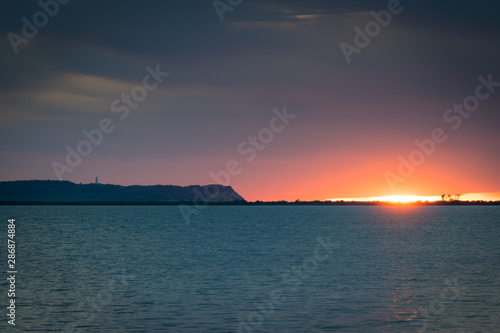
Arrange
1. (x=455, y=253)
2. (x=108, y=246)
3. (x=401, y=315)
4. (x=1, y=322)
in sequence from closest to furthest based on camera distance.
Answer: (x=1, y=322) < (x=401, y=315) < (x=455, y=253) < (x=108, y=246)

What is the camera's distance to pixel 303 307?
3572cm

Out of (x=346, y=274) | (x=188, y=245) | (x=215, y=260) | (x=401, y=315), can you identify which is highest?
(x=188, y=245)

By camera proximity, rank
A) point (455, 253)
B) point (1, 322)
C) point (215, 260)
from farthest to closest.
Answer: point (455, 253) < point (215, 260) < point (1, 322)

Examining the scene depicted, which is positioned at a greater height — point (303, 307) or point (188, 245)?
point (188, 245)

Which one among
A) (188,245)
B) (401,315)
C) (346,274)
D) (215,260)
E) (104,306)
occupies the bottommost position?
(401,315)

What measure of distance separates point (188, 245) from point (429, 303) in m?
54.5

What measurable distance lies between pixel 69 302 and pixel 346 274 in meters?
26.1

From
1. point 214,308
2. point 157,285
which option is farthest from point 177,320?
point 157,285

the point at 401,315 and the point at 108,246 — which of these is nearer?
the point at 401,315

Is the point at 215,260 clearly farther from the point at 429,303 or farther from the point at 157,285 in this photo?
the point at 429,303

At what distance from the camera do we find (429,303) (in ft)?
122

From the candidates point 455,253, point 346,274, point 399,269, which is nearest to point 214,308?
point 346,274

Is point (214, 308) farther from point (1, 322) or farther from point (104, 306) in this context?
point (1, 322)

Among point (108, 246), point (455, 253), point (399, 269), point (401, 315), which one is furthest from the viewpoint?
point (108, 246)
